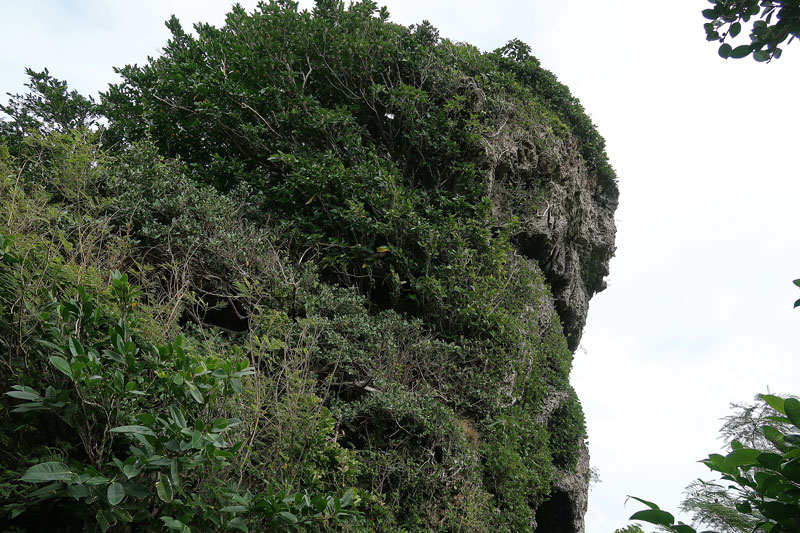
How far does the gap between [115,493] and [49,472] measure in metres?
0.34

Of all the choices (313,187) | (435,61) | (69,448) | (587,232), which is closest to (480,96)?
(435,61)

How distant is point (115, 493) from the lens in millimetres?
2510

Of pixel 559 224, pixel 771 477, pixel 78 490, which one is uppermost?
pixel 559 224

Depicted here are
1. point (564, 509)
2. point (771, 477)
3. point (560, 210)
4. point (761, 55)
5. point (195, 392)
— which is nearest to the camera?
point (771, 477)

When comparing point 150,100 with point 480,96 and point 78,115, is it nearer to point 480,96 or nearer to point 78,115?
point 78,115

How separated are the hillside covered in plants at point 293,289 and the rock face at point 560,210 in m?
0.09

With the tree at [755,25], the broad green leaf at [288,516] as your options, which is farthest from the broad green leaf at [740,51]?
the broad green leaf at [288,516]

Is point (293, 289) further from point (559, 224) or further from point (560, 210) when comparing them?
point (560, 210)

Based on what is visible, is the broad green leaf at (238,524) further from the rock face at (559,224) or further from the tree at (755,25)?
the rock face at (559,224)

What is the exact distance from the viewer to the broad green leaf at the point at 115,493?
2.47 m

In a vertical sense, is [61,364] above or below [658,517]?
below

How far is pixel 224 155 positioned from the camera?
8.92 meters

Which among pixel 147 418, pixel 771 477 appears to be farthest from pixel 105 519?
pixel 771 477

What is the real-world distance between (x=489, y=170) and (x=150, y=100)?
6615 millimetres
